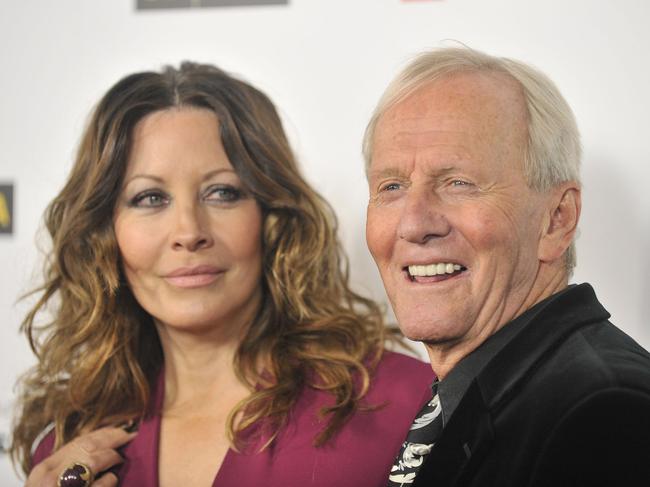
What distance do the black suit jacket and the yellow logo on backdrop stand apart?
154cm

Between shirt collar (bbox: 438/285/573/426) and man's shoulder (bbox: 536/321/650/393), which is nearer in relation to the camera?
man's shoulder (bbox: 536/321/650/393)

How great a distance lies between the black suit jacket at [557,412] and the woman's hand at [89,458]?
82 cm

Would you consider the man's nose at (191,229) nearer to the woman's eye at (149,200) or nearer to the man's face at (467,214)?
the woman's eye at (149,200)

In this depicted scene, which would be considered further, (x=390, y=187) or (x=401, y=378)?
(x=401, y=378)

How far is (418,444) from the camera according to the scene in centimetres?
115

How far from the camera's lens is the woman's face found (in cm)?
160

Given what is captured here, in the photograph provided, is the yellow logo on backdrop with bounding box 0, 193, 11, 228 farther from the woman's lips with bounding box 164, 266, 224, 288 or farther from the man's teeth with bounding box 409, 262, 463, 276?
the man's teeth with bounding box 409, 262, 463, 276

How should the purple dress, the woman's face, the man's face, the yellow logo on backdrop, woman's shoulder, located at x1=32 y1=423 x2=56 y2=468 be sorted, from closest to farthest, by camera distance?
the man's face < the purple dress < the woman's face < woman's shoulder, located at x1=32 y1=423 x2=56 y2=468 < the yellow logo on backdrop

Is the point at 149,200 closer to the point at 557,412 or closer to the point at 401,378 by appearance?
the point at 401,378

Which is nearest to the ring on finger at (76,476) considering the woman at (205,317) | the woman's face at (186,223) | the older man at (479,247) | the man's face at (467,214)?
the woman at (205,317)

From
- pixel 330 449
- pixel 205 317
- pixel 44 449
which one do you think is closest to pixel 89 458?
pixel 44 449

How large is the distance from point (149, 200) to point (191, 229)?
13 cm

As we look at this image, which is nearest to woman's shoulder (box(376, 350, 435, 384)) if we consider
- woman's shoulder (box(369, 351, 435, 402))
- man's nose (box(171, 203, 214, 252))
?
woman's shoulder (box(369, 351, 435, 402))

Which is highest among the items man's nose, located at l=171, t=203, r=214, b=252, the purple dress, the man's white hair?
the man's white hair
